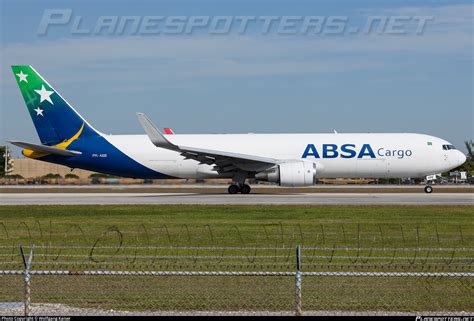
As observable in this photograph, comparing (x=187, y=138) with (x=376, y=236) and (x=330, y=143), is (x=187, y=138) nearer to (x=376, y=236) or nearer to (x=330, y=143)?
(x=330, y=143)

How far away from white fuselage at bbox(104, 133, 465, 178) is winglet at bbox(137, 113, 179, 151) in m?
4.82

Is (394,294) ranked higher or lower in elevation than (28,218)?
lower

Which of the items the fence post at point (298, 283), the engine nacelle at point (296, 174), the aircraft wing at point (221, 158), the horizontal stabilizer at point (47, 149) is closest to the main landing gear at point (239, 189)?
the aircraft wing at point (221, 158)

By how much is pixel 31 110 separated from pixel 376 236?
107 ft

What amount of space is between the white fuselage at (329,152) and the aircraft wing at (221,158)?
1388mm

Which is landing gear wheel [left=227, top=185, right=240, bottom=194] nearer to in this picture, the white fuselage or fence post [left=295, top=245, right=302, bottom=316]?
the white fuselage

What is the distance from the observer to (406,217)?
29438 millimetres

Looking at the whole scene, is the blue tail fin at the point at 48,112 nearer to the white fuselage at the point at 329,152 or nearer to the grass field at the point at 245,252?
the white fuselage at the point at 329,152

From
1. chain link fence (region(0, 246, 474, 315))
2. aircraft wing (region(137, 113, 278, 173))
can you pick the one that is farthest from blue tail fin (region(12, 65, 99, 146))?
chain link fence (region(0, 246, 474, 315))

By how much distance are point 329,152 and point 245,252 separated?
29465mm

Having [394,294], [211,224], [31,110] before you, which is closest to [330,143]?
[31,110]

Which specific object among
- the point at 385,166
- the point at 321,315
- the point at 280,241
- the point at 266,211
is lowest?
the point at 321,315

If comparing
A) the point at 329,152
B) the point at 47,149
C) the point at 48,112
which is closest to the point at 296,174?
the point at 329,152

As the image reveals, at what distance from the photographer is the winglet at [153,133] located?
43.2 m
